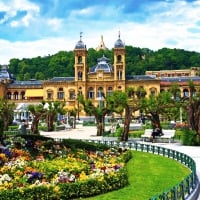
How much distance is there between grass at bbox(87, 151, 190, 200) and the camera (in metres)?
13.3

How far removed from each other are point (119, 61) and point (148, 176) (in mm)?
71452

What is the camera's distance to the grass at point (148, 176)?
13258mm

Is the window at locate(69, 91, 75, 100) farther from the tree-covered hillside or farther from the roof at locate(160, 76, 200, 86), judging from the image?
the tree-covered hillside

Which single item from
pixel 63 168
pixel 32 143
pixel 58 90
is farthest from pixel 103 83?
pixel 63 168

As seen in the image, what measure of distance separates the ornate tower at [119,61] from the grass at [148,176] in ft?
210

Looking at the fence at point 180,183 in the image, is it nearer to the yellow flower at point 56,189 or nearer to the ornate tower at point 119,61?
the yellow flower at point 56,189

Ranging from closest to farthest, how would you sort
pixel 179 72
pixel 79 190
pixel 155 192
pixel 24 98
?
pixel 79 190 < pixel 155 192 < pixel 24 98 < pixel 179 72

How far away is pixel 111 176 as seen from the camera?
13945mm

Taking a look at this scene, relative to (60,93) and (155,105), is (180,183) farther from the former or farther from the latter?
(60,93)

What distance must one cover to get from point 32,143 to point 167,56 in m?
112

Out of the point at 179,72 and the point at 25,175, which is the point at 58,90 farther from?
the point at 25,175

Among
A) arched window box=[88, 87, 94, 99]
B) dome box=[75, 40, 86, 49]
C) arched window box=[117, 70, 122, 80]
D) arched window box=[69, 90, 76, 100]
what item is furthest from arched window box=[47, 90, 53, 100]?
arched window box=[117, 70, 122, 80]

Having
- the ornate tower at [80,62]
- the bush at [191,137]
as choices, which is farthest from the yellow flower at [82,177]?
the ornate tower at [80,62]

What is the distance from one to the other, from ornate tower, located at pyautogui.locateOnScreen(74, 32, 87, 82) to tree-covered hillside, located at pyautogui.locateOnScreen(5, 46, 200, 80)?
28.2m
